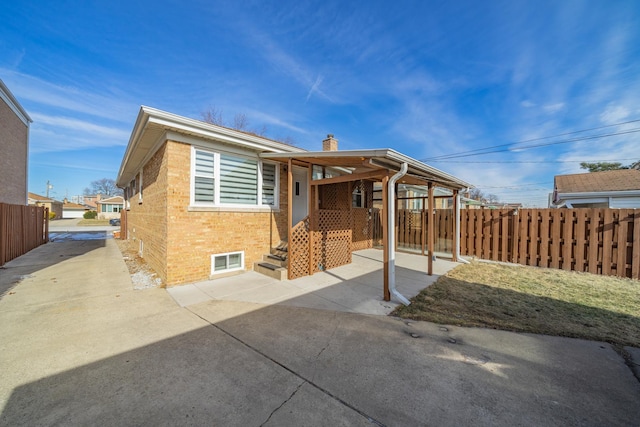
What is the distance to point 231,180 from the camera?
20.7ft

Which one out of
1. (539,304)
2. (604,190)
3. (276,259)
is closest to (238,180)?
(276,259)

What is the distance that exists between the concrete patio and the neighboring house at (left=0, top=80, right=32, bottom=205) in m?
15.2

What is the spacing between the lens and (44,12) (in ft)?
21.4

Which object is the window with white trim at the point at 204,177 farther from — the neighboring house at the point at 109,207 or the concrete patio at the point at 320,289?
the neighboring house at the point at 109,207

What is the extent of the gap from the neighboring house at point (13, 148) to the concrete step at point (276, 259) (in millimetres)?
15263

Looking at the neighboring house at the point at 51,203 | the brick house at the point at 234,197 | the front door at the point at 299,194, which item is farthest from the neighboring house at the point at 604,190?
the neighboring house at the point at 51,203

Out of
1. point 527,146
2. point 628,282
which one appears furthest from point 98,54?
point 527,146

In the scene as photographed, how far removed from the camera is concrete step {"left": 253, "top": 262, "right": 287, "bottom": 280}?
596 centimetres

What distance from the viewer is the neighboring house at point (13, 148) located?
12414 millimetres

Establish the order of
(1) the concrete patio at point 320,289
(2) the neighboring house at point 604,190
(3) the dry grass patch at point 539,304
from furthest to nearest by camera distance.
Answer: (2) the neighboring house at point 604,190 → (1) the concrete patio at point 320,289 → (3) the dry grass patch at point 539,304

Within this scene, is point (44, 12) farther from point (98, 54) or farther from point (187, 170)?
point (187, 170)

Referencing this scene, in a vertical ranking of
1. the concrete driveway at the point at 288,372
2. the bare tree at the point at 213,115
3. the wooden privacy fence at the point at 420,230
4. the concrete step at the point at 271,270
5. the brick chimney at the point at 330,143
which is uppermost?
the bare tree at the point at 213,115

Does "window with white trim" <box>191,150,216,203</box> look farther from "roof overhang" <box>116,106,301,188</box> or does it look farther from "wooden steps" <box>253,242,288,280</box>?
"wooden steps" <box>253,242,288,280</box>

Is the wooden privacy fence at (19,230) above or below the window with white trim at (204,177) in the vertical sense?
below
